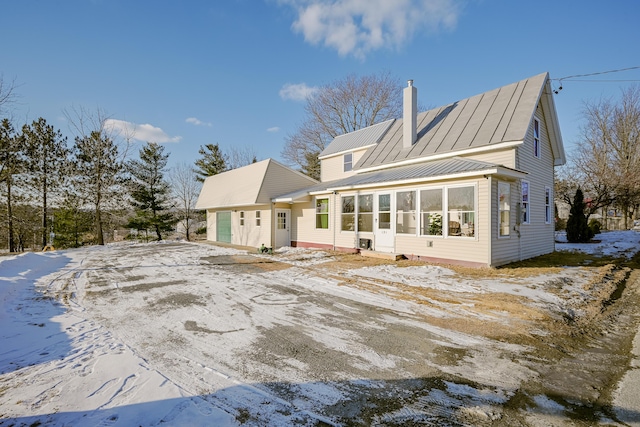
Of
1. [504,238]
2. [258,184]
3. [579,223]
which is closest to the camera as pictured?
[504,238]

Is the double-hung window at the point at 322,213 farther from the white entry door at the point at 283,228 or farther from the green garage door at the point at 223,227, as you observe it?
the green garage door at the point at 223,227

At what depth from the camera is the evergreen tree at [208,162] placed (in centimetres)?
2934

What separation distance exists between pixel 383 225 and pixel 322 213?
389cm

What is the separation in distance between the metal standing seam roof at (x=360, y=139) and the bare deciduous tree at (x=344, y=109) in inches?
366

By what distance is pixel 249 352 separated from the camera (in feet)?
11.7

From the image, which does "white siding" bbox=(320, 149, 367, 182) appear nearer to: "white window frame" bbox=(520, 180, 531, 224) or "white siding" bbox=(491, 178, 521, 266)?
"white window frame" bbox=(520, 180, 531, 224)

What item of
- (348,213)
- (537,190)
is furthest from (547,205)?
(348,213)

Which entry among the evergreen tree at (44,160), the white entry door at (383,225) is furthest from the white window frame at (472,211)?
the evergreen tree at (44,160)

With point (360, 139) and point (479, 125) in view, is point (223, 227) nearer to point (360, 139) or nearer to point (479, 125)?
point (360, 139)

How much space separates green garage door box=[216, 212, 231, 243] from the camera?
19.3m


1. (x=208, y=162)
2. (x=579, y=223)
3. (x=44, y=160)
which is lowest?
(x=579, y=223)

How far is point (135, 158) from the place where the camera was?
2603 centimetres

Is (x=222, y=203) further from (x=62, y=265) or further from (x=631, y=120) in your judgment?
(x=631, y=120)

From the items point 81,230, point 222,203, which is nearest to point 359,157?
point 222,203
